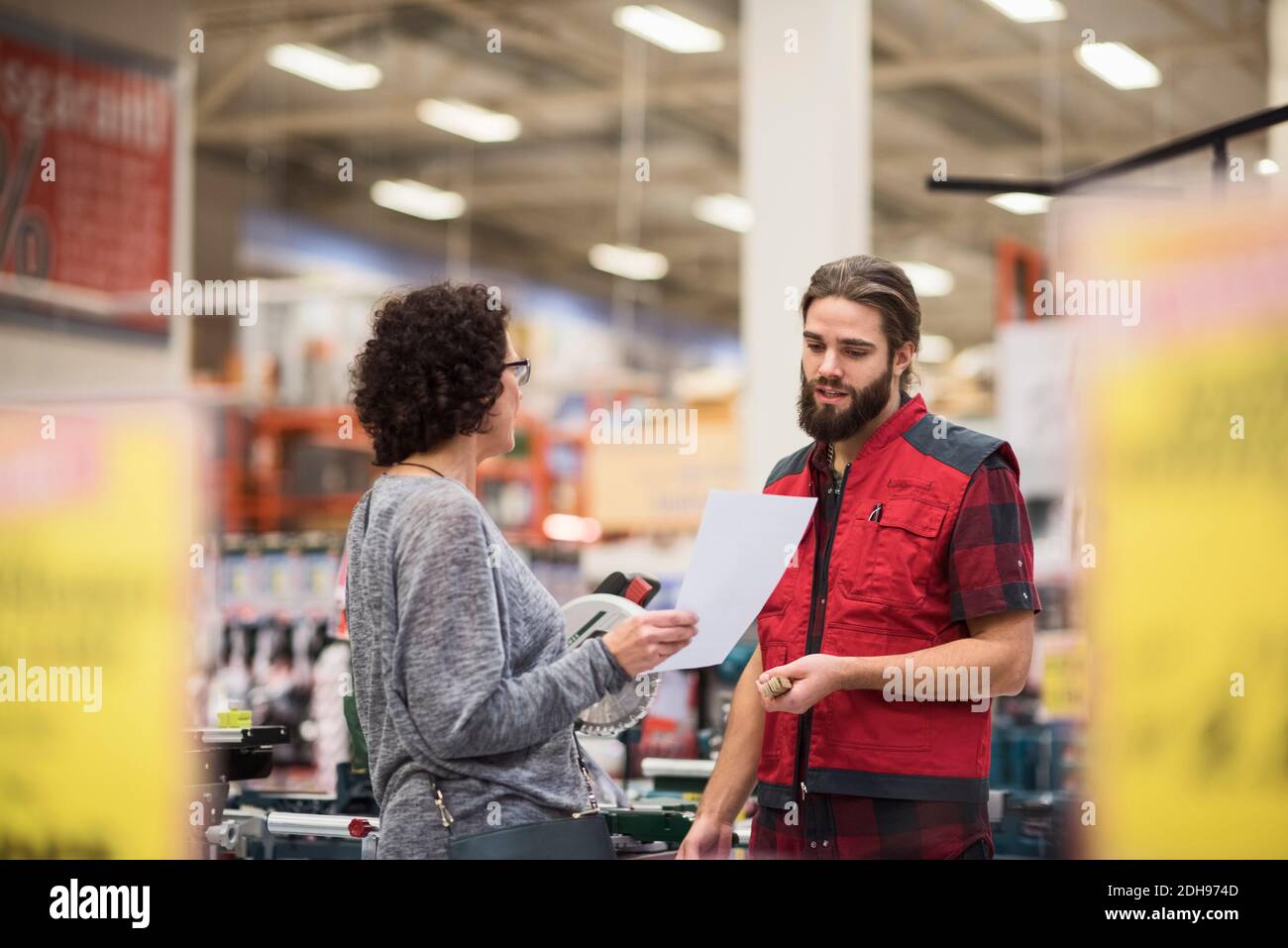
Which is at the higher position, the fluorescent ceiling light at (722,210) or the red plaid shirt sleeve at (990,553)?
the fluorescent ceiling light at (722,210)

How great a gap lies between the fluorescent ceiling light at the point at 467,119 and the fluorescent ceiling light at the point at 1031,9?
495 centimetres

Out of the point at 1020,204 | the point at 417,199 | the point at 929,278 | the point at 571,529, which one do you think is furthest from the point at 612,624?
the point at 929,278

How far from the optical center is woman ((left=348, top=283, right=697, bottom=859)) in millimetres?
1978

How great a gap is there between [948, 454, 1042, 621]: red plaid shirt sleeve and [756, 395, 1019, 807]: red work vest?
2cm

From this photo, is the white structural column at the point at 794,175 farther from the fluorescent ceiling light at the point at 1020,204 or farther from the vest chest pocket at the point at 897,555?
the fluorescent ceiling light at the point at 1020,204

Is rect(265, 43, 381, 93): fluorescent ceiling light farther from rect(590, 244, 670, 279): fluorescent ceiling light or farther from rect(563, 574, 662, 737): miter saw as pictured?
rect(563, 574, 662, 737): miter saw

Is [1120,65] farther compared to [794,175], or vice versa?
[1120,65]

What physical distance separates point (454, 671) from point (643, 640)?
0.91 ft

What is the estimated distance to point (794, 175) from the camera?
22.5 ft

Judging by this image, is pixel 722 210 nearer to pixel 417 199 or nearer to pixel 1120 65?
pixel 417 199

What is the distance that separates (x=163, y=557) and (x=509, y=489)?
23.2 feet

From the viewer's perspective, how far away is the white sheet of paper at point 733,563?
7.23ft

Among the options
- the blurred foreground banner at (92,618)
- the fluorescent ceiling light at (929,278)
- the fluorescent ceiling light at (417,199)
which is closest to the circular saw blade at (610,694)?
the blurred foreground banner at (92,618)

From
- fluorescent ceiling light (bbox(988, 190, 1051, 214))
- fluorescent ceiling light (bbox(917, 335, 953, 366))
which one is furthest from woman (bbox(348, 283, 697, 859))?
fluorescent ceiling light (bbox(917, 335, 953, 366))
